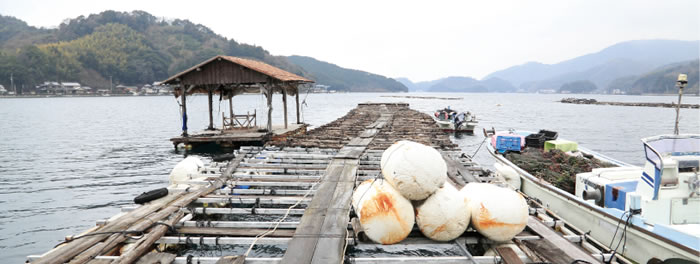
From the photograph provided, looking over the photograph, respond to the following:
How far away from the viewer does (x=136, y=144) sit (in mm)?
29406

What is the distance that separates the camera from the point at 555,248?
4.90 m

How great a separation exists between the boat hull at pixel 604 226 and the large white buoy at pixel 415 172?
454cm

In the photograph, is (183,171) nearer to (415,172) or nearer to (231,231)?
(231,231)

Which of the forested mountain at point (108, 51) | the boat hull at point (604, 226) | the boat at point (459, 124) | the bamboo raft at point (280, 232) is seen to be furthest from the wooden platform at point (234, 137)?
the forested mountain at point (108, 51)

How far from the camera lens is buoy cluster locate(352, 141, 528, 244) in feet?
15.3

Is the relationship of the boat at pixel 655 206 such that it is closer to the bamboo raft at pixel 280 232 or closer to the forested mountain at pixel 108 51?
the bamboo raft at pixel 280 232

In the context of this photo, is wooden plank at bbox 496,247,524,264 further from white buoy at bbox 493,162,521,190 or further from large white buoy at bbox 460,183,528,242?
white buoy at bbox 493,162,521,190

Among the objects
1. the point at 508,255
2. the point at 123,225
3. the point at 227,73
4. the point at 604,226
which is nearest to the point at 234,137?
the point at 227,73

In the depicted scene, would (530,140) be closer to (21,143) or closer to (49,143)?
(49,143)

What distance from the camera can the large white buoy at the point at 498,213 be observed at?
4.73 m

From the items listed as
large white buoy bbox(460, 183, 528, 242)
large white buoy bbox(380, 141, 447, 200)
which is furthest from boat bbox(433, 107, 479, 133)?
large white buoy bbox(380, 141, 447, 200)

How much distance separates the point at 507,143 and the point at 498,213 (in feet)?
38.0

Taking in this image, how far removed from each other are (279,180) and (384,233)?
412 centimetres

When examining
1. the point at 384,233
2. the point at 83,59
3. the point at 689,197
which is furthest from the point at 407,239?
the point at 83,59
